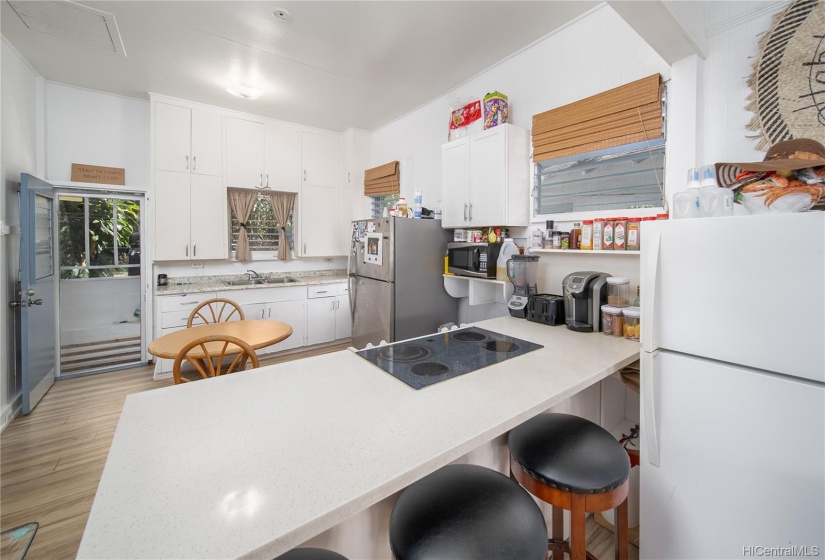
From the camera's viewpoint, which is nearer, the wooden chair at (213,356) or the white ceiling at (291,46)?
the wooden chair at (213,356)

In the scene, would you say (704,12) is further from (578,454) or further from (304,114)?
(304,114)

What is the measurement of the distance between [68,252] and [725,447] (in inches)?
207

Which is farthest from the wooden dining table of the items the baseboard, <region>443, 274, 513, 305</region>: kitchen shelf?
<region>443, 274, 513, 305</region>: kitchen shelf

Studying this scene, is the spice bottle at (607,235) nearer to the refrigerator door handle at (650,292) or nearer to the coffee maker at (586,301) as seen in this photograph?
the coffee maker at (586,301)

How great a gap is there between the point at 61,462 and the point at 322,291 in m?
2.57

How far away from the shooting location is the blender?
7.19 ft

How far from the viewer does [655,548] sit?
1.27 m

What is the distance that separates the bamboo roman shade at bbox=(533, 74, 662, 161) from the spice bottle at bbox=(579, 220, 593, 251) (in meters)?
0.47

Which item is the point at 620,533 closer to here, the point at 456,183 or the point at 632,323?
the point at 632,323

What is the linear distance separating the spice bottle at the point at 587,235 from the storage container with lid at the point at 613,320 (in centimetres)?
44

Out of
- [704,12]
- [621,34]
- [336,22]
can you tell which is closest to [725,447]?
[704,12]

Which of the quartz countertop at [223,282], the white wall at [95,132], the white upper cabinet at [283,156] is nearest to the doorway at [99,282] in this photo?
the white wall at [95,132]

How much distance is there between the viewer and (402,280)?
2822 millimetres

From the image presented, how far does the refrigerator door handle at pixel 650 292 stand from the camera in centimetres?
125
